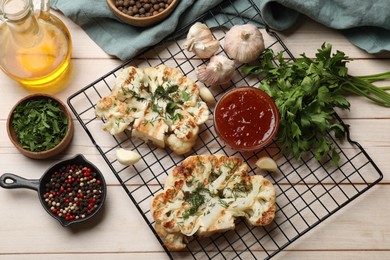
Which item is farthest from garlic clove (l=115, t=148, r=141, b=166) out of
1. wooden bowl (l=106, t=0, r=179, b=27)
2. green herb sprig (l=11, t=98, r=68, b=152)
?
wooden bowl (l=106, t=0, r=179, b=27)

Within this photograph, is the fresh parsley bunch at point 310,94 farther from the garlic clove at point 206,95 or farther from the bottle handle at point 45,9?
the bottle handle at point 45,9

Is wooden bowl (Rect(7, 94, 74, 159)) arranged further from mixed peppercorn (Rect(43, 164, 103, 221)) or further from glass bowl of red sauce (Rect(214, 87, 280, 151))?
glass bowl of red sauce (Rect(214, 87, 280, 151))

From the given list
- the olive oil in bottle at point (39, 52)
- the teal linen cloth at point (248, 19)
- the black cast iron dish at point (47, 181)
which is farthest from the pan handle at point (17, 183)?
the teal linen cloth at point (248, 19)

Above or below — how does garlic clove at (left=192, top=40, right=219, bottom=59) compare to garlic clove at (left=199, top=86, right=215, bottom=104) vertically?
above

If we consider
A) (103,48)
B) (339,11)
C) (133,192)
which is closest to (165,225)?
(133,192)

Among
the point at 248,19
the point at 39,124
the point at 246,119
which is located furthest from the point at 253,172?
the point at 39,124

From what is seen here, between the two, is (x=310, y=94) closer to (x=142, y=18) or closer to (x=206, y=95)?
(x=206, y=95)

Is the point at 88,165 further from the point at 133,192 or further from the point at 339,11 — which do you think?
the point at 339,11
